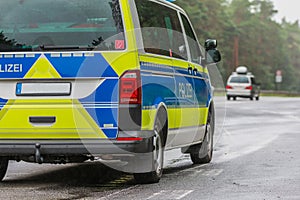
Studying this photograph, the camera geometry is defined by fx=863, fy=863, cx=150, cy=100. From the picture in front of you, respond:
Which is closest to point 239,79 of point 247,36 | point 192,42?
point 192,42

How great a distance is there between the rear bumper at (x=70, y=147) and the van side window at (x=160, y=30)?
1.17 meters

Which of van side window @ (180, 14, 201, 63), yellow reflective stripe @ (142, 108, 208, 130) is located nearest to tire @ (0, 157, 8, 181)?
yellow reflective stripe @ (142, 108, 208, 130)

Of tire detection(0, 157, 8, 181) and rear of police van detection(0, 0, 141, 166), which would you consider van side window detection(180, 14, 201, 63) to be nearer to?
rear of police van detection(0, 0, 141, 166)

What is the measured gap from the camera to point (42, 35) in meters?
9.04

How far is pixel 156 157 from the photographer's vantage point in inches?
378

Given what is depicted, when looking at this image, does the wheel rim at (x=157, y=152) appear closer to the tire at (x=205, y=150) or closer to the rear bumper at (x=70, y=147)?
the rear bumper at (x=70, y=147)

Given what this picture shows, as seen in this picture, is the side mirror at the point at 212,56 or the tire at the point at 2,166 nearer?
the tire at the point at 2,166

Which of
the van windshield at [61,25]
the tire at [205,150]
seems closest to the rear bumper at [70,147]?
the van windshield at [61,25]

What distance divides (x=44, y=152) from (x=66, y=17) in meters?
1.44

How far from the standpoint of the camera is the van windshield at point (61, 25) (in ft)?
29.4

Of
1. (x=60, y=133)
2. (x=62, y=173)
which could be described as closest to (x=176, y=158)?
(x=62, y=173)

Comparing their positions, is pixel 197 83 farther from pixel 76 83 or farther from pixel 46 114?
pixel 46 114

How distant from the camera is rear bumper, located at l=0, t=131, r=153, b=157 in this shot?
8805 mm

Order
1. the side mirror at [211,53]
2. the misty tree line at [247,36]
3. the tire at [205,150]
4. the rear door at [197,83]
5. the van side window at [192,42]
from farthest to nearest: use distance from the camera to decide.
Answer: the misty tree line at [247,36] → the side mirror at [211,53] → the tire at [205,150] → the van side window at [192,42] → the rear door at [197,83]
